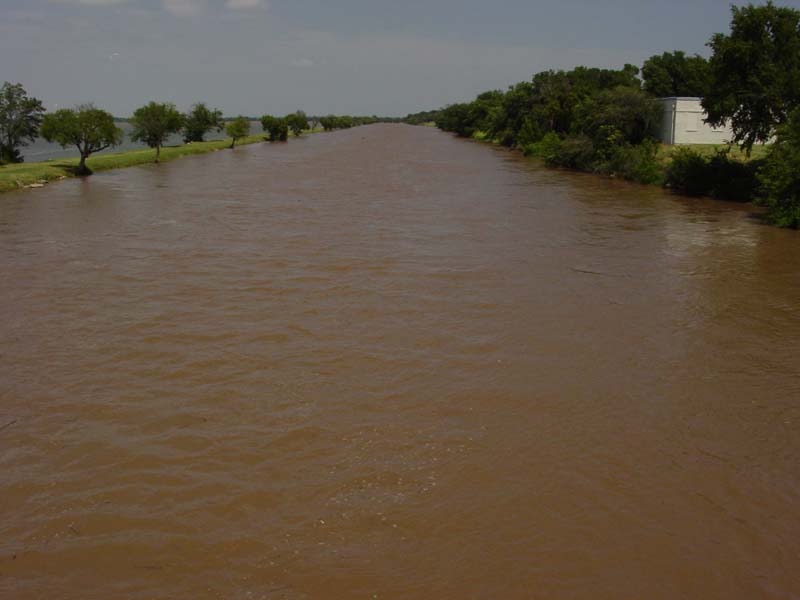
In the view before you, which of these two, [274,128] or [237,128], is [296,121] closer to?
[274,128]

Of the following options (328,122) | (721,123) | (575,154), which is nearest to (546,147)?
(575,154)

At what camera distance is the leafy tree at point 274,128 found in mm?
81500

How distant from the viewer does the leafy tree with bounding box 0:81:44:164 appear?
148 feet

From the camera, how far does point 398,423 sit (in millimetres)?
7652

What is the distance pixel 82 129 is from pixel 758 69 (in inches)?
1312

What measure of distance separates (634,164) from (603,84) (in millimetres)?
33245

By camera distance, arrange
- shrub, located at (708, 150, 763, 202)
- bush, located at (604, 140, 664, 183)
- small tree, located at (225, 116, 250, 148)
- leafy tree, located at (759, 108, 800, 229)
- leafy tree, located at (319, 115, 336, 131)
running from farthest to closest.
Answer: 1. leafy tree, located at (319, 115, 336, 131)
2. small tree, located at (225, 116, 250, 148)
3. bush, located at (604, 140, 664, 183)
4. shrub, located at (708, 150, 763, 202)
5. leafy tree, located at (759, 108, 800, 229)

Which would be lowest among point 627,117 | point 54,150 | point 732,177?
point 732,177

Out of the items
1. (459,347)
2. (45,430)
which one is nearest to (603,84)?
(459,347)

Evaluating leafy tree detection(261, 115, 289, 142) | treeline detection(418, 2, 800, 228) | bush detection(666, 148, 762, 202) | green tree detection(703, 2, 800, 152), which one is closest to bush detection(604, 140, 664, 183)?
treeline detection(418, 2, 800, 228)

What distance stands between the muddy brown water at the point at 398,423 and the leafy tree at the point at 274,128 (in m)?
68.0

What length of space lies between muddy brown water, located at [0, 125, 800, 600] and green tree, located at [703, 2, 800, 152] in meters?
9.92

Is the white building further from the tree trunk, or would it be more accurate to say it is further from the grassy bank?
the grassy bank

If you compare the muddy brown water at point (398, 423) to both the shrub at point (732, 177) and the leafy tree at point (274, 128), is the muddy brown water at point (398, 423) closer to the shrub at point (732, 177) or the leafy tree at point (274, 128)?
the shrub at point (732, 177)
